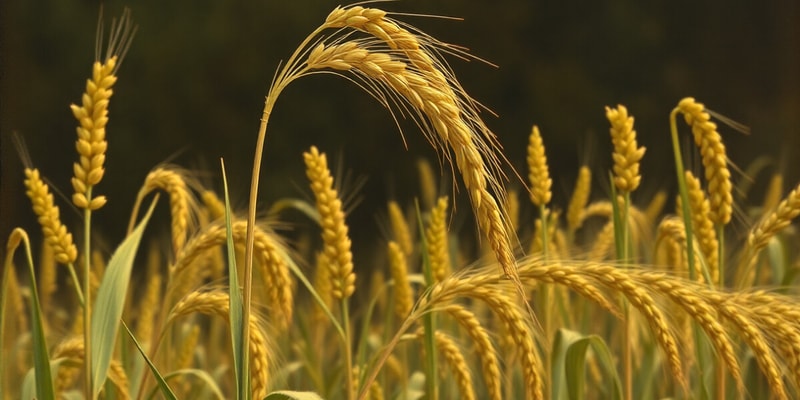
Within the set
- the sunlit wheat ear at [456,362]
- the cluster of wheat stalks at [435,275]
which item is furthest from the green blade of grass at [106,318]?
the sunlit wheat ear at [456,362]

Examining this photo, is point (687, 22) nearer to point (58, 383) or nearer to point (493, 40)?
point (493, 40)

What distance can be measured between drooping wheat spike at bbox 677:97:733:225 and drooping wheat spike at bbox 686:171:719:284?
0.28 feet

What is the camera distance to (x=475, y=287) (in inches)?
60.9

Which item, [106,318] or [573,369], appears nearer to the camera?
[106,318]

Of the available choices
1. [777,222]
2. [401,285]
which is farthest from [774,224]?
[401,285]

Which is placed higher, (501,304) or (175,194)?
(175,194)

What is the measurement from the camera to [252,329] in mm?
1547

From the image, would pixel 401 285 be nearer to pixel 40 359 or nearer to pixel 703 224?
pixel 703 224

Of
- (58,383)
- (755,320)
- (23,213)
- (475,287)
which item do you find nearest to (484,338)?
(475,287)

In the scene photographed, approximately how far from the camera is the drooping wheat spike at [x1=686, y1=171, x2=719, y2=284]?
1.97 m

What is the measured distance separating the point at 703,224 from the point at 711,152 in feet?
0.68

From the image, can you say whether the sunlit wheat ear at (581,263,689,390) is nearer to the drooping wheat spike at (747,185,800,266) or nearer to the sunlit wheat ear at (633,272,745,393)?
the sunlit wheat ear at (633,272,745,393)

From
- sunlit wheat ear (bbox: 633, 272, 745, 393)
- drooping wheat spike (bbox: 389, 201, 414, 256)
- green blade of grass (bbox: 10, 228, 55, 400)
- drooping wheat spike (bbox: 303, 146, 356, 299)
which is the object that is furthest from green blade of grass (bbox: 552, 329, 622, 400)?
drooping wheat spike (bbox: 389, 201, 414, 256)

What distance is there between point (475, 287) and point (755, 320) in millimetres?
462
